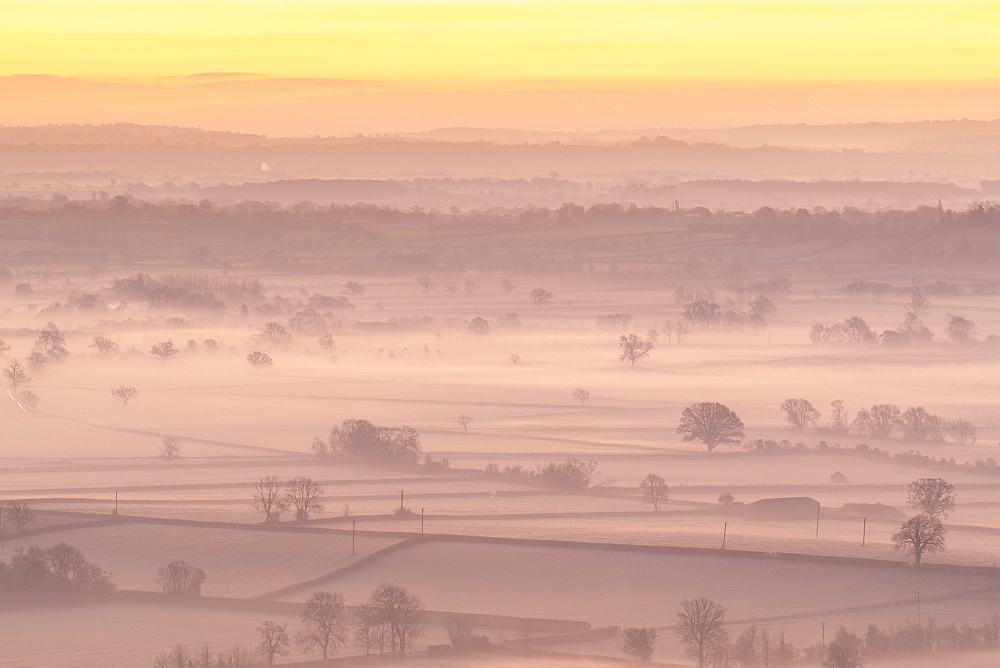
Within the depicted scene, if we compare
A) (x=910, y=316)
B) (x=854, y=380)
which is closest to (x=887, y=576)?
(x=854, y=380)

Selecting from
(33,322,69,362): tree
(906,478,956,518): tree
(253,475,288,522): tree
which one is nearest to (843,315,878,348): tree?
(33,322,69,362): tree

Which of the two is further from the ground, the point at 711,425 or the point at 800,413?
the point at 800,413

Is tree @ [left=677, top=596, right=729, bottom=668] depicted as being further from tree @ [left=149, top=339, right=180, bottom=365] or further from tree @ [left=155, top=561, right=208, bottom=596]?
tree @ [left=149, top=339, right=180, bottom=365]

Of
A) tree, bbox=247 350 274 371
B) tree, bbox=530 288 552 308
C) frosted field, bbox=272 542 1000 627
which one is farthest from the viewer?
tree, bbox=530 288 552 308

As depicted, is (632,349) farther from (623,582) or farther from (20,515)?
(623,582)

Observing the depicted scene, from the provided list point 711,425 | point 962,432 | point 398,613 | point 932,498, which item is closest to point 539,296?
point 962,432

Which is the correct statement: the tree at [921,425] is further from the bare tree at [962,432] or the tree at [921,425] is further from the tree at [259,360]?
the tree at [259,360]
